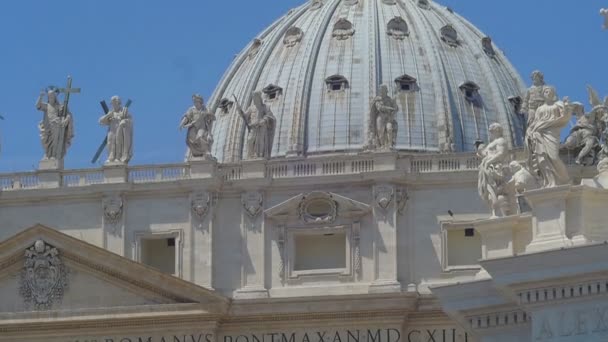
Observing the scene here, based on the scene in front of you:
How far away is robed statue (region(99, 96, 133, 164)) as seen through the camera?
83750 millimetres

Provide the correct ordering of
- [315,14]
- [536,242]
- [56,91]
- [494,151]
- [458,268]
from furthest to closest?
[315,14] → [56,91] → [458,268] → [494,151] → [536,242]

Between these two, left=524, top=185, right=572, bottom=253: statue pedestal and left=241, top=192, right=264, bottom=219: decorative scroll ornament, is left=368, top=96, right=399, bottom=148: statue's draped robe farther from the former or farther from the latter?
left=524, top=185, right=572, bottom=253: statue pedestal

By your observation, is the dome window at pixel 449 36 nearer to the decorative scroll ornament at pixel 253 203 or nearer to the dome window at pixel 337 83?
the dome window at pixel 337 83

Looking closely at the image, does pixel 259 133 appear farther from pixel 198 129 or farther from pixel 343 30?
pixel 343 30

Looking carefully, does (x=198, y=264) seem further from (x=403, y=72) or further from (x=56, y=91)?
(x=403, y=72)

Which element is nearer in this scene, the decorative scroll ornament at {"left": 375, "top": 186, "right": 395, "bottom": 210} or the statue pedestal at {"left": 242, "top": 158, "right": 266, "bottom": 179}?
the decorative scroll ornament at {"left": 375, "top": 186, "right": 395, "bottom": 210}

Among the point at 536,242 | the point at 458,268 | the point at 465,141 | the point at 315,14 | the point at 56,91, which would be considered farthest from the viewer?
the point at 315,14

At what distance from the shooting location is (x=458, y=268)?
261 feet

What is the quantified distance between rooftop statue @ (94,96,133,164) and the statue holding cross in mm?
1574

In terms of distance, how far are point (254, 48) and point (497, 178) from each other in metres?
88.2

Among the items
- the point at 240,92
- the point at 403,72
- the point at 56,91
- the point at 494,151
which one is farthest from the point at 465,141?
the point at 494,151

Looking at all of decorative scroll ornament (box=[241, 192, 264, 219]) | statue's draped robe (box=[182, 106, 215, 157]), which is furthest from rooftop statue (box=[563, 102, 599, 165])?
statue's draped robe (box=[182, 106, 215, 157])

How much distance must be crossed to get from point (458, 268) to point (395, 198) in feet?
10.8

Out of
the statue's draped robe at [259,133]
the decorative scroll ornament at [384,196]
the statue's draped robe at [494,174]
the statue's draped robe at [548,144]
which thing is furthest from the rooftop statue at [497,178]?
the statue's draped robe at [259,133]
